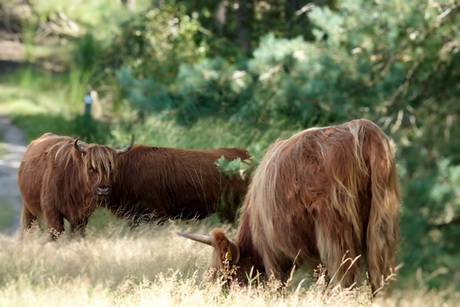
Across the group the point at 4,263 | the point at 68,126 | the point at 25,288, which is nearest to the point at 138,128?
the point at 68,126

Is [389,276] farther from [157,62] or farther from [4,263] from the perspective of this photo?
[157,62]

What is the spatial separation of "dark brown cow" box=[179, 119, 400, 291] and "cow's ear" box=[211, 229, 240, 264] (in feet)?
1.19

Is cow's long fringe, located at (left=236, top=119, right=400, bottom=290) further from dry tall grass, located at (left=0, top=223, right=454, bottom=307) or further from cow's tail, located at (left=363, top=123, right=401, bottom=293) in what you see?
dry tall grass, located at (left=0, top=223, right=454, bottom=307)

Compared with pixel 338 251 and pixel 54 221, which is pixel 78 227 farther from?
pixel 338 251

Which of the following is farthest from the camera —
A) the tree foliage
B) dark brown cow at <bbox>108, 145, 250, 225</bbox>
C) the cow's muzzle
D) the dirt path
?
the dirt path

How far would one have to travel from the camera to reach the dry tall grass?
5102 millimetres

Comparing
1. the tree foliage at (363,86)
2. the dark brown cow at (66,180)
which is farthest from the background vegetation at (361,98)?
the dark brown cow at (66,180)

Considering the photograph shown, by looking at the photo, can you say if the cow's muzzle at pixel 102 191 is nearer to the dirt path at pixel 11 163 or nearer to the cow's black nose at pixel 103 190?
the cow's black nose at pixel 103 190

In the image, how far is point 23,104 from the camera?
18.7 m

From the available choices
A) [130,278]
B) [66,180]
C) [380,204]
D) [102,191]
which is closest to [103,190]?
[102,191]

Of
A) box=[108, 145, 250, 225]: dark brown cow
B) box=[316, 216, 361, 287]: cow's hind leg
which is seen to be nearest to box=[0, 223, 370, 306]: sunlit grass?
box=[316, 216, 361, 287]: cow's hind leg

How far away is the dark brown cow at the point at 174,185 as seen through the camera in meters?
8.50

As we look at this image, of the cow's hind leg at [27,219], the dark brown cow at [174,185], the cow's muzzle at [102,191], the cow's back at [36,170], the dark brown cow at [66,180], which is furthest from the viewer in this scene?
the cow's hind leg at [27,219]

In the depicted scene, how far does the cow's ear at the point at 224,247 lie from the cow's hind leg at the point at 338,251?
73 centimetres
